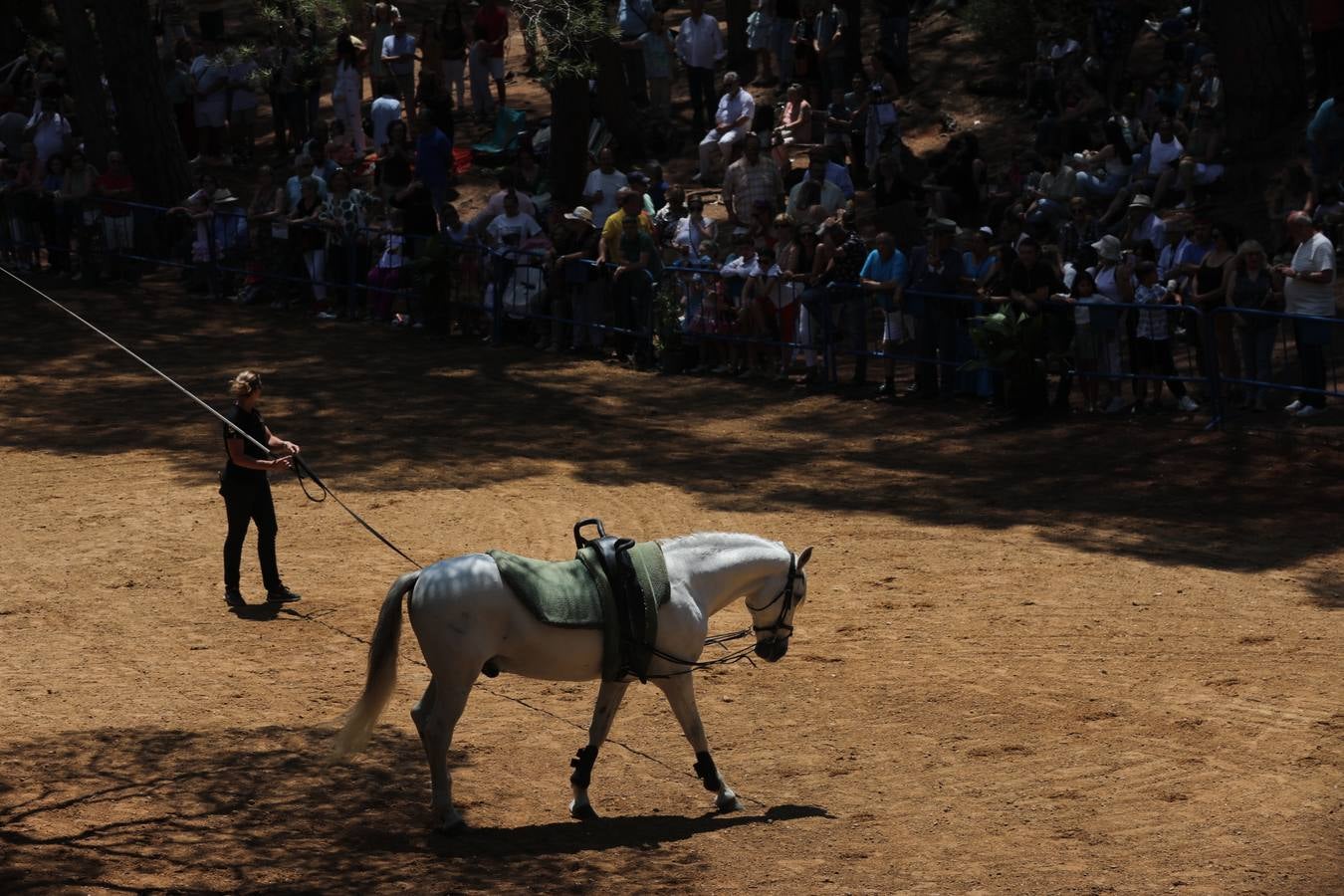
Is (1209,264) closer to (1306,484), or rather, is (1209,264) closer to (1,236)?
(1306,484)

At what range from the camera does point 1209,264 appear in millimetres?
18344

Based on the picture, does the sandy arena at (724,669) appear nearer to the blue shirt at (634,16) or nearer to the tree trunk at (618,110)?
the tree trunk at (618,110)

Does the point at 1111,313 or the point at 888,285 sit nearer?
the point at 1111,313

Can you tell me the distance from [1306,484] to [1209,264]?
2.90 m

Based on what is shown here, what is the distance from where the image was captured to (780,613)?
999cm

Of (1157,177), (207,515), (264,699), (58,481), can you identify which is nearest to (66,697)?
(264,699)

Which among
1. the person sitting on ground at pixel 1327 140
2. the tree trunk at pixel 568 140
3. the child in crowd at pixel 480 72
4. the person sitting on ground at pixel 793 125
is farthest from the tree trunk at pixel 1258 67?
the child in crowd at pixel 480 72

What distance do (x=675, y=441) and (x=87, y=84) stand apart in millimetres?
14603

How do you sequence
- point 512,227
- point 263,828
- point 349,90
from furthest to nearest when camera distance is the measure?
point 349,90
point 512,227
point 263,828

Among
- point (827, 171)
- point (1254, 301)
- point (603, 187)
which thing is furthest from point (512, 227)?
point (1254, 301)

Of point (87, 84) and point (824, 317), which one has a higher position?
point (87, 84)

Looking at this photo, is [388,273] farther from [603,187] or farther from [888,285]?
[888,285]

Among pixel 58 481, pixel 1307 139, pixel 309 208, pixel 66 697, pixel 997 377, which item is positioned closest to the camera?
pixel 66 697

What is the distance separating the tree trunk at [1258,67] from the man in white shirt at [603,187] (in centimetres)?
871
